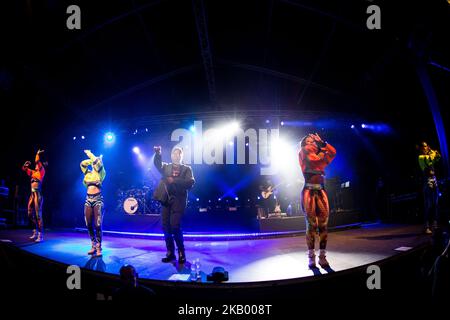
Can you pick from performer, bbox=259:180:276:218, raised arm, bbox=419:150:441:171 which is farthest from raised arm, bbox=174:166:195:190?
performer, bbox=259:180:276:218

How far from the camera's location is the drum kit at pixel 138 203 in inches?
425

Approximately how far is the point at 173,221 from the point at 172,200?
36 cm

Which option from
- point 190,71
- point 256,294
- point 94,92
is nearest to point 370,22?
point 190,71

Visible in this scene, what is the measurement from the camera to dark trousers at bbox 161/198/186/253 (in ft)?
14.1

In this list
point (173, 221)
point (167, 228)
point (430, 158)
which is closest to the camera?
point (173, 221)

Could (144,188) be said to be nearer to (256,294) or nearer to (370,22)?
(256,294)

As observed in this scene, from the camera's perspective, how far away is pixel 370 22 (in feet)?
19.9

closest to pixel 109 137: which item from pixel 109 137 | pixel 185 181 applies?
pixel 109 137

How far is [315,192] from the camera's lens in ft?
13.0

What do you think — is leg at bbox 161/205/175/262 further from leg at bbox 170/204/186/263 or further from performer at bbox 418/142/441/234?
performer at bbox 418/142/441/234

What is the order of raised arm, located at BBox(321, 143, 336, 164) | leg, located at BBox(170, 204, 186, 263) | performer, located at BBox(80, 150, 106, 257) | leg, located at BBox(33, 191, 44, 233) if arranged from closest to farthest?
raised arm, located at BBox(321, 143, 336, 164) < leg, located at BBox(170, 204, 186, 263) < performer, located at BBox(80, 150, 106, 257) < leg, located at BBox(33, 191, 44, 233)

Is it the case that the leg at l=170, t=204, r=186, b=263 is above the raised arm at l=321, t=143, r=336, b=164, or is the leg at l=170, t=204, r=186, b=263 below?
below

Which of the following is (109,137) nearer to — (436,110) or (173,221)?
(173,221)

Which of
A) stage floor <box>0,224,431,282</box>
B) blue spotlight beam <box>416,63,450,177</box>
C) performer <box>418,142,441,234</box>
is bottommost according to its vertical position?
stage floor <box>0,224,431,282</box>
